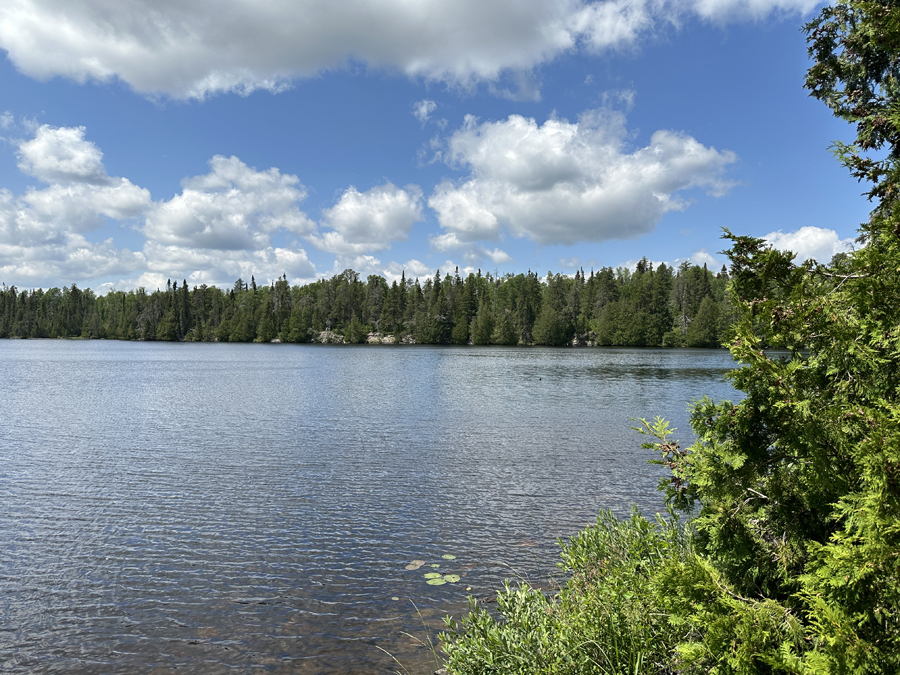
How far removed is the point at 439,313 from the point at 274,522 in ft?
477

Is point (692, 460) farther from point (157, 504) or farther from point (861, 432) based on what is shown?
point (157, 504)

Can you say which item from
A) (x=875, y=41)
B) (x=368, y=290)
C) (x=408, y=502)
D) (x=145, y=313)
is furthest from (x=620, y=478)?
(x=145, y=313)

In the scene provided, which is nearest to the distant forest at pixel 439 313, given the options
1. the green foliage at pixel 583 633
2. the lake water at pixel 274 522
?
the lake water at pixel 274 522

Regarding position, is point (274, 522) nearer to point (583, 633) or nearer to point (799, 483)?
point (583, 633)

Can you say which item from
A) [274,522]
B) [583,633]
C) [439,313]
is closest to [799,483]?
[583,633]

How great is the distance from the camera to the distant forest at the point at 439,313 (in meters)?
135

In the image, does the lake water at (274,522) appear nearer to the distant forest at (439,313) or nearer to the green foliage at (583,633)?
the green foliage at (583,633)

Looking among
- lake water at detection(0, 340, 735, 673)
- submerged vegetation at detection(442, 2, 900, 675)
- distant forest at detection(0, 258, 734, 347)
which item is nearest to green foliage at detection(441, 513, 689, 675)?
submerged vegetation at detection(442, 2, 900, 675)

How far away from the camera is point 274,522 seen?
13.2m

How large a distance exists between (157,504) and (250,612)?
7.24 meters

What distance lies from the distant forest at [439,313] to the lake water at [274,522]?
109686mm

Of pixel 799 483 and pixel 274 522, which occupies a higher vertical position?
pixel 799 483

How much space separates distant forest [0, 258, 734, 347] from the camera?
135 meters

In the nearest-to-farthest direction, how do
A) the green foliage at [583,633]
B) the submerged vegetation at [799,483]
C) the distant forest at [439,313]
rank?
the submerged vegetation at [799,483] < the green foliage at [583,633] < the distant forest at [439,313]
